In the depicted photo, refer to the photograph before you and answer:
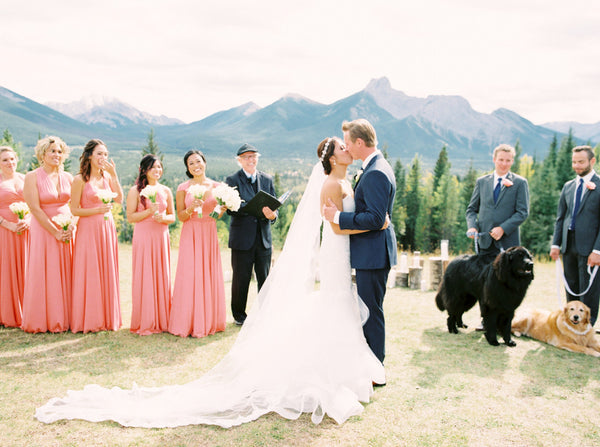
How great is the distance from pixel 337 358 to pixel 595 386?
3054mm

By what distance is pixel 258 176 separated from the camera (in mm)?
7039

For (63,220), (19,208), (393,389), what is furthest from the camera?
(19,208)

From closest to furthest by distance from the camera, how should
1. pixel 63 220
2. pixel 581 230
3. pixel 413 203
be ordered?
1. pixel 63 220
2. pixel 581 230
3. pixel 413 203

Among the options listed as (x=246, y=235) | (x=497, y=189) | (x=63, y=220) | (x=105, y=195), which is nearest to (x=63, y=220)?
(x=63, y=220)

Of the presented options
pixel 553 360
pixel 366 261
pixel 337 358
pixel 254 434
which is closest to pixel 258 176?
pixel 366 261

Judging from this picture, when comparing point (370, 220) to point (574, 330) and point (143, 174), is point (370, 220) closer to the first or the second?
point (143, 174)

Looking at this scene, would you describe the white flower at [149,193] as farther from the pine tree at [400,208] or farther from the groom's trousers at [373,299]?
the pine tree at [400,208]

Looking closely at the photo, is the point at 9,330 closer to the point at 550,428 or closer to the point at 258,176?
the point at 258,176

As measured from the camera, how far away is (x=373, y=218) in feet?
13.7

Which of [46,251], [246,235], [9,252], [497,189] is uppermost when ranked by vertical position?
[497,189]

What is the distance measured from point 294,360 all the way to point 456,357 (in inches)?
102

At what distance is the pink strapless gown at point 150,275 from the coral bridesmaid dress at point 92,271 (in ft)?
1.31

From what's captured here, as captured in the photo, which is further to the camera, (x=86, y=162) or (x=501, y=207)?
(x=501, y=207)

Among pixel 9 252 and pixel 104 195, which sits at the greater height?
pixel 104 195
